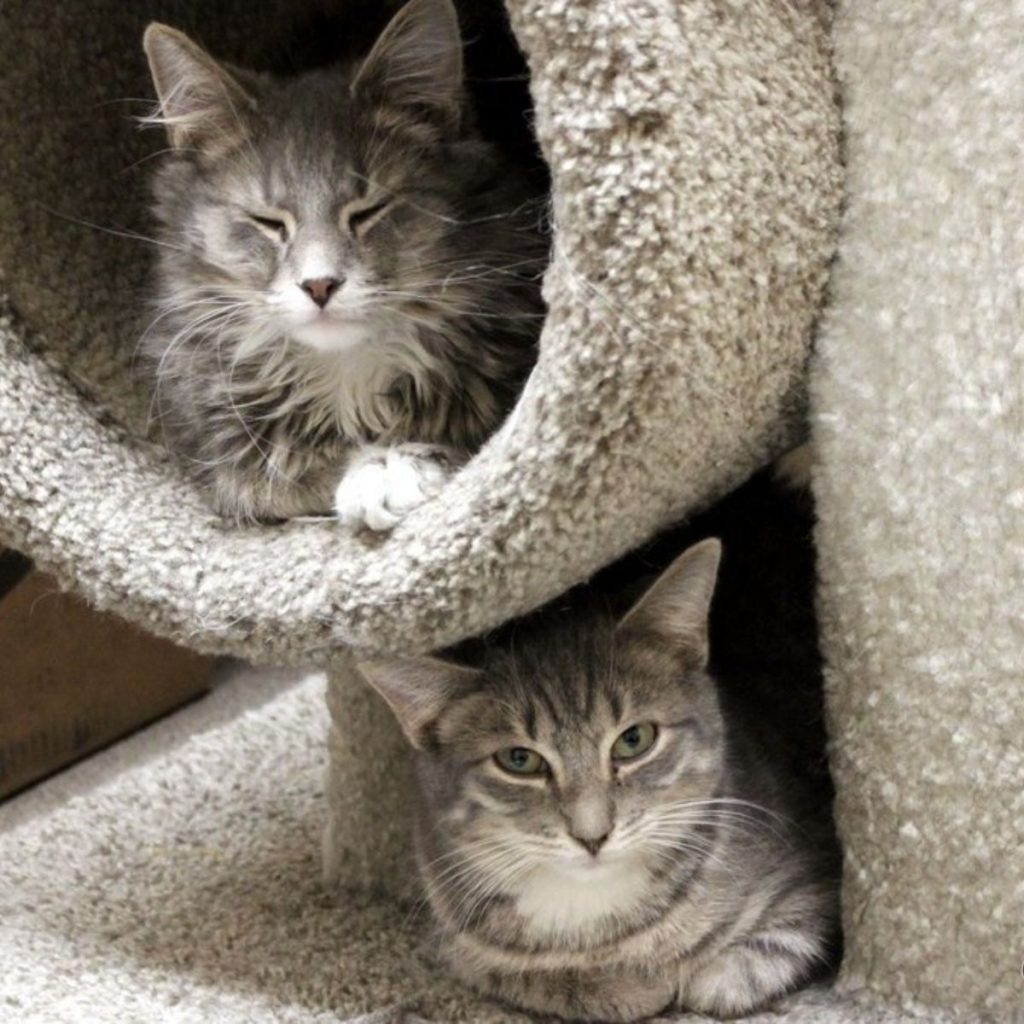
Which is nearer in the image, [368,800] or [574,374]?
[574,374]

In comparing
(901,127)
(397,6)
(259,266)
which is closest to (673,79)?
(901,127)

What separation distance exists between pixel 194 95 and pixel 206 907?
3.03 feet

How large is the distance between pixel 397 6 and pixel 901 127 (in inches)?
32.2

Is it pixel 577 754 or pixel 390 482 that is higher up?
pixel 390 482

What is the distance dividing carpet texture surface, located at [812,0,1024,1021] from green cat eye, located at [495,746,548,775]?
11.7 inches

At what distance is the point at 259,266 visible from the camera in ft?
4.81

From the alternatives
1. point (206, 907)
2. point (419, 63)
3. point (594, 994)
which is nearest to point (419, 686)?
point (594, 994)

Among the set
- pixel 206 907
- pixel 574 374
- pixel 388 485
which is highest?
pixel 574 374

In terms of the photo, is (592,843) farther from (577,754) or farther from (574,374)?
(574,374)

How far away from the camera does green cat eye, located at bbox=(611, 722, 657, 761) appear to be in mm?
1462

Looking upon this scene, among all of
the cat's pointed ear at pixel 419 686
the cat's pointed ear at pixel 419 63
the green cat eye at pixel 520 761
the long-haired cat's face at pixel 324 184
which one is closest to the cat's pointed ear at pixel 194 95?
the long-haired cat's face at pixel 324 184

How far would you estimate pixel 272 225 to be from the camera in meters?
1.47

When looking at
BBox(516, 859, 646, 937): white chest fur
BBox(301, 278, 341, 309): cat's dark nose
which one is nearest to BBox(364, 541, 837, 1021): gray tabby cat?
BBox(516, 859, 646, 937): white chest fur

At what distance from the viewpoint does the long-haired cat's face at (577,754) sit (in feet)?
4.67
